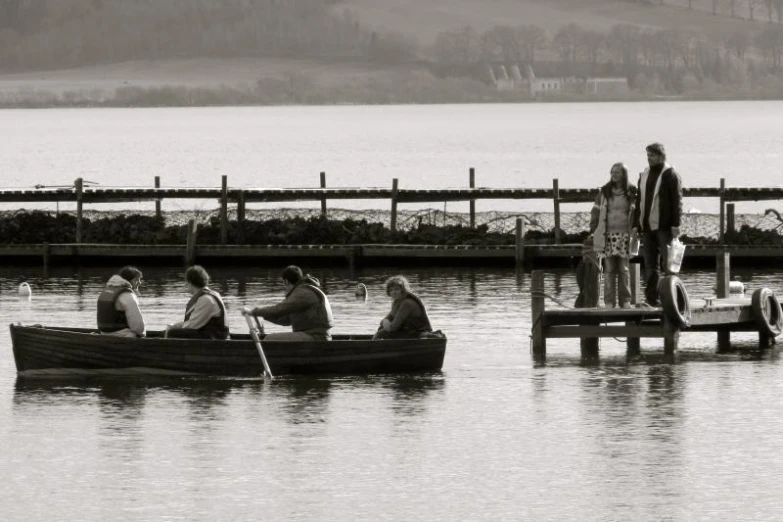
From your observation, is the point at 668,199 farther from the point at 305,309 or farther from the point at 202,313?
the point at 202,313

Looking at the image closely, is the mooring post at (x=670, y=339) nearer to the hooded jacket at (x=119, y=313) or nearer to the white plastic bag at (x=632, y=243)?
the white plastic bag at (x=632, y=243)

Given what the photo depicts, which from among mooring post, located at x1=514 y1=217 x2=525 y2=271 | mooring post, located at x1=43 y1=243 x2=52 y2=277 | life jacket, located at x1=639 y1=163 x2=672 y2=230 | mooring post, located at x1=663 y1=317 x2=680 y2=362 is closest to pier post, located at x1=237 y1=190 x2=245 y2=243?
mooring post, located at x1=43 y1=243 x2=52 y2=277

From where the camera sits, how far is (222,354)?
2447 cm

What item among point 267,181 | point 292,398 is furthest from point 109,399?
point 267,181

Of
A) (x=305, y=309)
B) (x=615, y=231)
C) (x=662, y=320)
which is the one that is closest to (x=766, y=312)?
(x=662, y=320)

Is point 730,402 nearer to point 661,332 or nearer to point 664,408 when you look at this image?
point 664,408

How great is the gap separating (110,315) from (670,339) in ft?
25.9

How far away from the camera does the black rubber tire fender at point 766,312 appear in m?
27.1

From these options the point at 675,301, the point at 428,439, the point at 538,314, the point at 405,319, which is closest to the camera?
the point at 428,439

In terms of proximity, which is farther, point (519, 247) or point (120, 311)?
point (519, 247)

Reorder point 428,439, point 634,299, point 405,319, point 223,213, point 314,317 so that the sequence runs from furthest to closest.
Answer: point 223,213
point 634,299
point 405,319
point 314,317
point 428,439

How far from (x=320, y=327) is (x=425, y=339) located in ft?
4.65

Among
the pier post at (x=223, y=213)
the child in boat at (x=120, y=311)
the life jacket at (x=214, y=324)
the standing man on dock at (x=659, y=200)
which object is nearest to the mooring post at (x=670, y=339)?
the standing man on dock at (x=659, y=200)

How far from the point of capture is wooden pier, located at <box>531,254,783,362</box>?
83.3 feet
